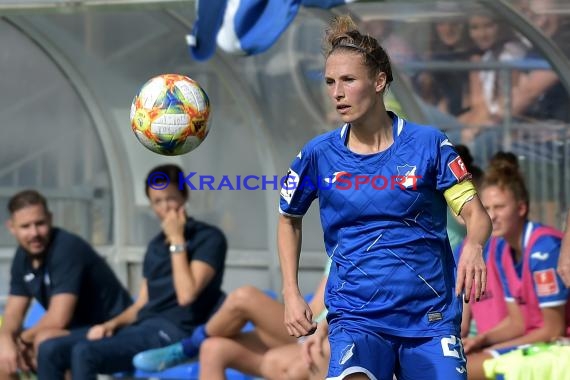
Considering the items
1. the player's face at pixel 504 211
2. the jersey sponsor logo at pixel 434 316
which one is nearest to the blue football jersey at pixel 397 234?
the jersey sponsor logo at pixel 434 316

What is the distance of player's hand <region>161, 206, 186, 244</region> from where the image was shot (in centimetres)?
708

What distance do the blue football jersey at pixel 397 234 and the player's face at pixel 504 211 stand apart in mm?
1704

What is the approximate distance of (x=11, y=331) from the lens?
24.5 ft

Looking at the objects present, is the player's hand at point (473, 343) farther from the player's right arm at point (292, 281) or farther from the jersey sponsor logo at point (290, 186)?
the jersey sponsor logo at point (290, 186)

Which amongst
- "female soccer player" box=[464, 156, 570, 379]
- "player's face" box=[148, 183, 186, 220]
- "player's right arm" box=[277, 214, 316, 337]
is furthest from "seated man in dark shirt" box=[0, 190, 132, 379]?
"player's right arm" box=[277, 214, 316, 337]

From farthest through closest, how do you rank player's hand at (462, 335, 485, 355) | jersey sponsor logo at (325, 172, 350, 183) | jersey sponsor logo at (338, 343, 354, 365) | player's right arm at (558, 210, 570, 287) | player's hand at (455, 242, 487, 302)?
player's hand at (462, 335, 485, 355) < player's right arm at (558, 210, 570, 287) < jersey sponsor logo at (325, 172, 350, 183) < jersey sponsor logo at (338, 343, 354, 365) < player's hand at (455, 242, 487, 302)

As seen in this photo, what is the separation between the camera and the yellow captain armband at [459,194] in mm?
4352

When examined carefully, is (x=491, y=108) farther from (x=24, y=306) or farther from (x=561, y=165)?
(x=24, y=306)

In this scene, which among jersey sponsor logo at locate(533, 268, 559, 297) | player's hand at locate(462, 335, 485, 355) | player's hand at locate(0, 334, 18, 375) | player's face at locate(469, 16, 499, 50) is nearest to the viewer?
jersey sponsor logo at locate(533, 268, 559, 297)

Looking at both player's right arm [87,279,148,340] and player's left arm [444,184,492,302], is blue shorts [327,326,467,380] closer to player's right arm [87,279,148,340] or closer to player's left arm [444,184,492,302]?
player's left arm [444,184,492,302]

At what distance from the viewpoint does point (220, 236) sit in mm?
7145

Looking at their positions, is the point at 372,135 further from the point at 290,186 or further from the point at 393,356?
the point at 393,356

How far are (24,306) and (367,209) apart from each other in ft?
12.3

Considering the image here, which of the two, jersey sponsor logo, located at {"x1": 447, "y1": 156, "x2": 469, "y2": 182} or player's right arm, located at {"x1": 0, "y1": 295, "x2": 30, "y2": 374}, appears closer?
jersey sponsor logo, located at {"x1": 447, "y1": 156, "x2": 469, "y2": 182}
